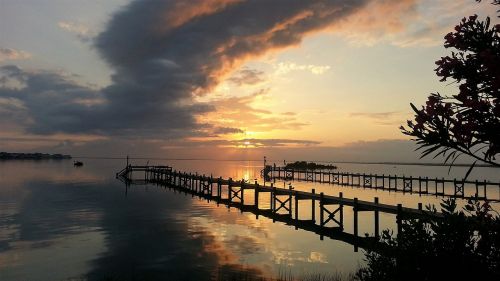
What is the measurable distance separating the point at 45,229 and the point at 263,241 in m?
18.0

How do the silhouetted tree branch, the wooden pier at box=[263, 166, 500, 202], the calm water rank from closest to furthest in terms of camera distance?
the silhouetted tree branch, the calm water, the wooden pier at box=[263, 166, 500, 202]

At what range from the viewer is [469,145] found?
4848 millimetres

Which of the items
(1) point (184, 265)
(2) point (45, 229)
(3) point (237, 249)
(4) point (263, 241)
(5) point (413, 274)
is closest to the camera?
(5) point (413, 274)

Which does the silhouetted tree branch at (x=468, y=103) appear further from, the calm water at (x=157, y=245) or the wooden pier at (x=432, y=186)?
the wooden pier at (x=432, y=186)

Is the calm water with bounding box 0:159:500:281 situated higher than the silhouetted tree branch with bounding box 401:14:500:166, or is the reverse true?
the silhouetted tree branch with bounding box 401:14:500:166

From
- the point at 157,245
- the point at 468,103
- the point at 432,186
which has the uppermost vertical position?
the point at 468,103

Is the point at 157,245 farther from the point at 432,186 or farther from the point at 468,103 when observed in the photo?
the point at 432,186

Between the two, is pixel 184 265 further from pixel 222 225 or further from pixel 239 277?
pixel 222 225

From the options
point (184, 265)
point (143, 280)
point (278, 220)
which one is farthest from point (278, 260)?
point (278, 220)

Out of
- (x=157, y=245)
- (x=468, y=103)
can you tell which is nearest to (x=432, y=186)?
(x=157, y=245)

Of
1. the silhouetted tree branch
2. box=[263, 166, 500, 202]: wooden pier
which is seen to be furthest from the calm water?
the silhouetted tree branch

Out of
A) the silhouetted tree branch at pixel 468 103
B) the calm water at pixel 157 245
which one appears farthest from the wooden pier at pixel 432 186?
the silhouetted tree branch at pixel 468 103

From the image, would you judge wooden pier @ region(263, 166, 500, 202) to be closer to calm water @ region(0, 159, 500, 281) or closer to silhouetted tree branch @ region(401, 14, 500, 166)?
calm water @ region(0, 159, 500, 281)

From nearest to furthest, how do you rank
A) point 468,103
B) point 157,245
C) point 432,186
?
point 468,103 < point 157,245 < point 432,186
